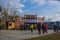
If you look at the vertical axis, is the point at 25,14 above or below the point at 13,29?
above

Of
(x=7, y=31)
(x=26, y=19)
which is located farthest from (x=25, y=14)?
(x=7, y=31)

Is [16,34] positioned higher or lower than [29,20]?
lower

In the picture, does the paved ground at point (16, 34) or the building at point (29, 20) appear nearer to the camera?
the paved ground at point (16, 34)

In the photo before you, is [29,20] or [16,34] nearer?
[16,34]

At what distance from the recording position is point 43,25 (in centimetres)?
1296

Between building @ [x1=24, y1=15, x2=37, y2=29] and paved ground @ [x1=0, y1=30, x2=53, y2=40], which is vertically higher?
building @ [x1=24, y1=15, x2=37, y2=29]

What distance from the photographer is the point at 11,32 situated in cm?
1277

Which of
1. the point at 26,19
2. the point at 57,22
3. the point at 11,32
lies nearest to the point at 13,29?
the point at 11,32

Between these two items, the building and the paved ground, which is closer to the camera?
the paved ground

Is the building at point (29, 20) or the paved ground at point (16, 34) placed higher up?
the building at point (29, 20)

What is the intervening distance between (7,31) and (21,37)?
3.75ft

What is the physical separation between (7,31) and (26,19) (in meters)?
1.43

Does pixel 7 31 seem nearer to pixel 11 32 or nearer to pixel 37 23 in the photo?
pixel 11 32

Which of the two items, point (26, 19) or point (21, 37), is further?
point (26, 19)
